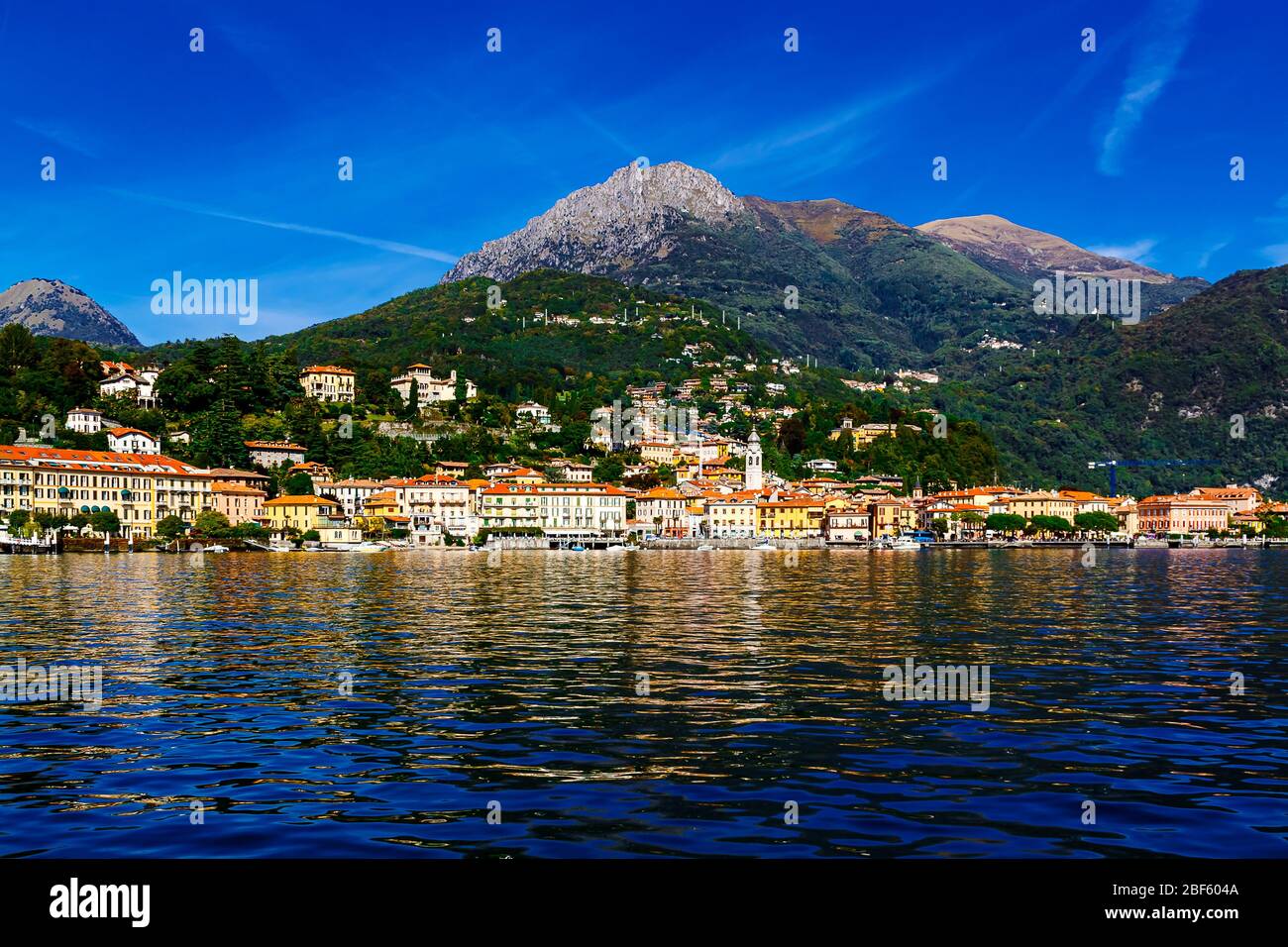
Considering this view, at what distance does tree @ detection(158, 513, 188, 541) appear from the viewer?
429 feet

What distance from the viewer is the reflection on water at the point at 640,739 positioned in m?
Result: 13.6

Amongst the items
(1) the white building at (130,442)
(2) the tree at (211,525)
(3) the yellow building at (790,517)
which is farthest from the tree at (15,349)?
(3) the yellow building at (790,517)

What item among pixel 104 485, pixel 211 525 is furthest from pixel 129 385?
pixel 211 525

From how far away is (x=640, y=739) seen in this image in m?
19.2

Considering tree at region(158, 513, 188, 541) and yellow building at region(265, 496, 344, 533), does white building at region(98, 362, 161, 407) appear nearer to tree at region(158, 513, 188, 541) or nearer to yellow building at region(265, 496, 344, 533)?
yellow building at region(265, 496, 344, 533)

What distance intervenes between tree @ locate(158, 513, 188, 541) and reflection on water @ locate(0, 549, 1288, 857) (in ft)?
308

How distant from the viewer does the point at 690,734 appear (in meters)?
19.7

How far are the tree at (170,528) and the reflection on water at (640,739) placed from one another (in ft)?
308

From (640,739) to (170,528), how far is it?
124 m

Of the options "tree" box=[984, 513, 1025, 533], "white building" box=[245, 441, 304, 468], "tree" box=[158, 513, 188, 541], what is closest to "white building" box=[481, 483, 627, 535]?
"white building" box=[245, 441, 304, 468]

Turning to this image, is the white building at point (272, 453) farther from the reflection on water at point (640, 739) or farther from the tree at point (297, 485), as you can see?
the reflection on water at point (640, 739)

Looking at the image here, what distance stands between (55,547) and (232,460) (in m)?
40.9

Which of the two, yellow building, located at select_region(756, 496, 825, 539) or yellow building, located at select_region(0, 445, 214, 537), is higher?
yellow building, located at select_region(0, 445, 214, 537)
